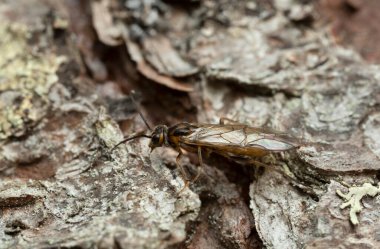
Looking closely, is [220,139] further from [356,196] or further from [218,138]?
[356,196]

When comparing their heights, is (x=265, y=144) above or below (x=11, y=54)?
below

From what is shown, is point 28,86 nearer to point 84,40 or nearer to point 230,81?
point 84,40

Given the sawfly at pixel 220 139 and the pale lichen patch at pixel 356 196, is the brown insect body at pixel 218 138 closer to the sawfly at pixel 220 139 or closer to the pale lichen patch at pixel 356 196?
the sawfly at pixel 220 139

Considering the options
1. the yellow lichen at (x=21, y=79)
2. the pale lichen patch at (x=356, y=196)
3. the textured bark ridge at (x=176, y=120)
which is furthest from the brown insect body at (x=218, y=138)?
the yellow lichen at (x=21, y=79)

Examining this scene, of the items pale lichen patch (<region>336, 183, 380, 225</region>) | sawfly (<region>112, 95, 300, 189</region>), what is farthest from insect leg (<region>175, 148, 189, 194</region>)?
pale lichen patch (<region>336, 183, 380, 225</region>)

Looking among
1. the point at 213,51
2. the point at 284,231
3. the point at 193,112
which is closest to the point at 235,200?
the point at 284,231

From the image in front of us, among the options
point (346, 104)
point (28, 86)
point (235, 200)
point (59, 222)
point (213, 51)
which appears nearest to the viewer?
point (59, 222)

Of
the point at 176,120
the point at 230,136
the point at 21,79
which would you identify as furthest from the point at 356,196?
the point at 21,79
